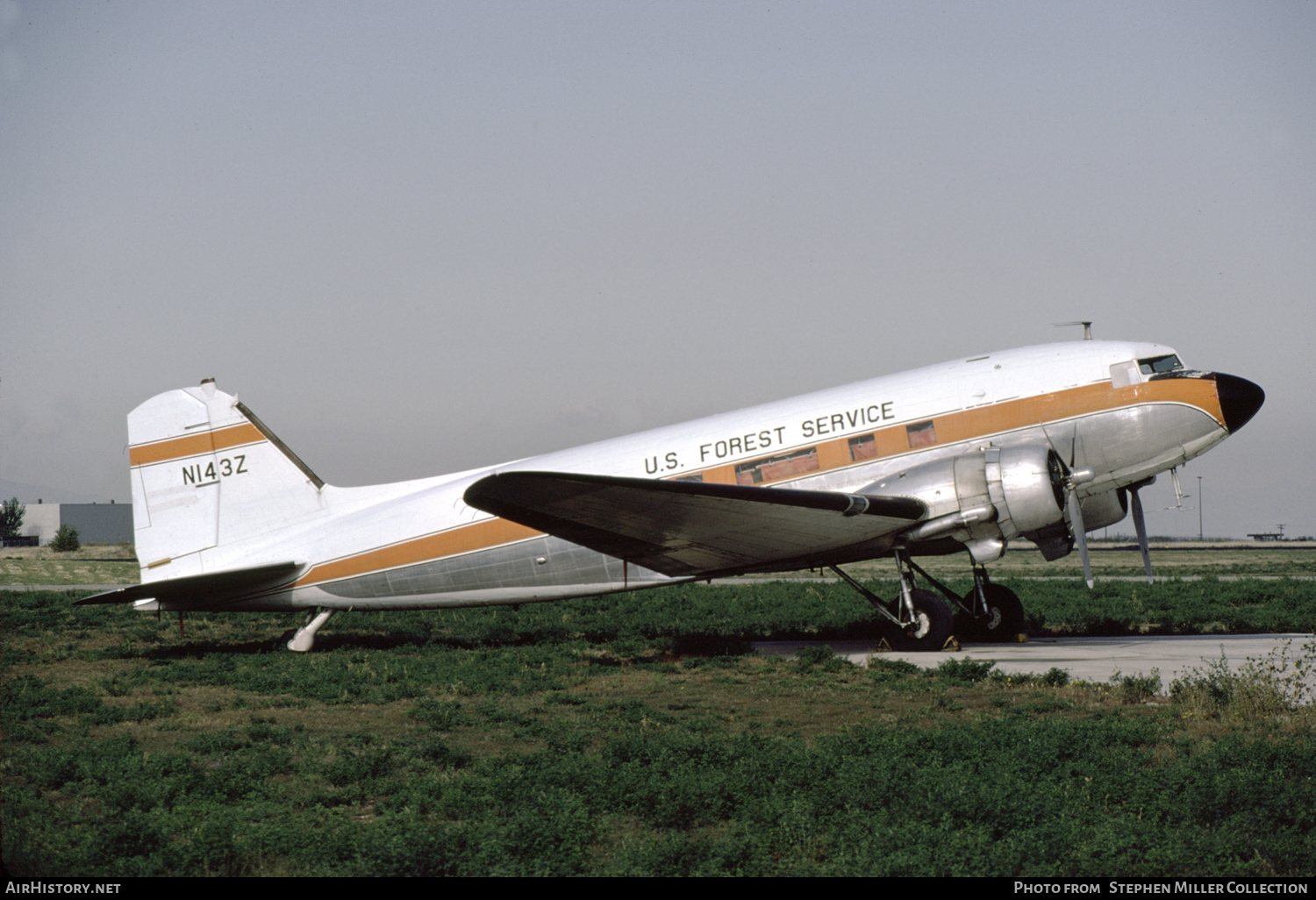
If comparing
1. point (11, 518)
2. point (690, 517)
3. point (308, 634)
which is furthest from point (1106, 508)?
point (11, 518)

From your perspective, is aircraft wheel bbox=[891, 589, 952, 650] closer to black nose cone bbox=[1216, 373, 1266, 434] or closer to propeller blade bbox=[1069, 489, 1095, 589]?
propeller blade bbox=[1069, 489, 1095, 589]

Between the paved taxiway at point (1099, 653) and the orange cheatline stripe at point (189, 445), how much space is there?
10880 mm

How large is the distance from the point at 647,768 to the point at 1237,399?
12.8m

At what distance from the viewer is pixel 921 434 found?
16547 millimetres

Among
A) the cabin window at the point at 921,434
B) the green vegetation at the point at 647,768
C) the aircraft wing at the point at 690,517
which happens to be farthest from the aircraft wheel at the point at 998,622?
the green vegetation at the point at 647,768

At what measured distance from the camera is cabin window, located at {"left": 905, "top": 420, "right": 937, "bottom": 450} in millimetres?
16516

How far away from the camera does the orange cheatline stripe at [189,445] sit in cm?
1853

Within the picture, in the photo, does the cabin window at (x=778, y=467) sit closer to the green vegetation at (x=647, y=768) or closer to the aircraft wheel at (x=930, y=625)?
the aircraft wheel at (x=930, y=625)

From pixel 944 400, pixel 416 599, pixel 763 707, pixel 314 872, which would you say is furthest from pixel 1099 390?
pixel 314 872

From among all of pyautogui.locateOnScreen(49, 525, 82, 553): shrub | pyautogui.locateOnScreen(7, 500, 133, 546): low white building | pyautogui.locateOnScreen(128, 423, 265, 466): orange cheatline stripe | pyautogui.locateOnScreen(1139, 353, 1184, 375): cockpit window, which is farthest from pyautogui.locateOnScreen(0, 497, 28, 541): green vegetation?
pyautogui.locateOnScreen(1139, 353, 1184, 375): cockpit window

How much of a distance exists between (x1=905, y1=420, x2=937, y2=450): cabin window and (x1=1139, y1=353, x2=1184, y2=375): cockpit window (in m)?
3.58

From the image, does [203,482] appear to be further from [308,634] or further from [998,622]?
[998,622]

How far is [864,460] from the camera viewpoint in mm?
16703

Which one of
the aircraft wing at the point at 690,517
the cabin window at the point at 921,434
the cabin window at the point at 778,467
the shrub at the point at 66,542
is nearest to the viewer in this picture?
the aircraft wing at the point at 690,517
